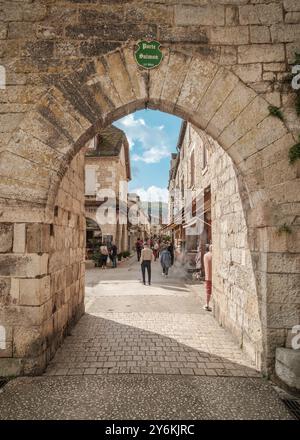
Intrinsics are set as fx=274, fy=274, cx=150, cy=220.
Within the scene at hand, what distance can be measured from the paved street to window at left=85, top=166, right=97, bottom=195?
12459 millimetres

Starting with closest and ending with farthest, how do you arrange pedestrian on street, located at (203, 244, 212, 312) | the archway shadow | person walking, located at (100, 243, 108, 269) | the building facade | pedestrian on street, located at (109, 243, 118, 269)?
the archway shadow, pedestrian on street, located at (203, 244, 212, 312), person walking, located at (100, 243, 108, 269), pedestrian on street, located at (109, 243, 118, 269), the building facade

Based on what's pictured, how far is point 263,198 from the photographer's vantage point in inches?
120

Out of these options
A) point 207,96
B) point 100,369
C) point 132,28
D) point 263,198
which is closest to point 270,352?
point 263,198

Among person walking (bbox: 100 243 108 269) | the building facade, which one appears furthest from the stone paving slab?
the building facade

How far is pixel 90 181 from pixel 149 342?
46.4 feet

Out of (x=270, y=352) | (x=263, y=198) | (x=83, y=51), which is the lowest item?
(x=270, y=352)

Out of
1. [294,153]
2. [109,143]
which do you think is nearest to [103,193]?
[109,143]

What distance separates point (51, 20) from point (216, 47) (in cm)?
196

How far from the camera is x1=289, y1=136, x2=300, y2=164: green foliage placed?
2.97 meters

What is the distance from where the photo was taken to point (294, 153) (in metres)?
2.98

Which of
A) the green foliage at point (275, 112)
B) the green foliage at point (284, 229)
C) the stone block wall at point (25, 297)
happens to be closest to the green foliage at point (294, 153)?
the green foliage at point (275, 112)

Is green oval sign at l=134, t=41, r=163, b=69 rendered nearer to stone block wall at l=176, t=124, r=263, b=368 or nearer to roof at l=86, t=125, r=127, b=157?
stone block wall at l=176, t=124, r=263, b=368
